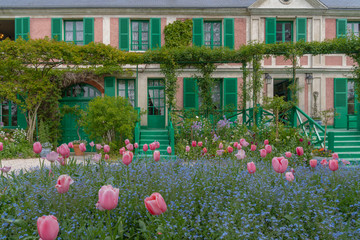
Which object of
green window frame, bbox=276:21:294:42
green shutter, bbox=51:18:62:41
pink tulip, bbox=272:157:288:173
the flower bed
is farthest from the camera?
green window frame, bbox=276:21:294:42

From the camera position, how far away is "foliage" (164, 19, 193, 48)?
35.5ft

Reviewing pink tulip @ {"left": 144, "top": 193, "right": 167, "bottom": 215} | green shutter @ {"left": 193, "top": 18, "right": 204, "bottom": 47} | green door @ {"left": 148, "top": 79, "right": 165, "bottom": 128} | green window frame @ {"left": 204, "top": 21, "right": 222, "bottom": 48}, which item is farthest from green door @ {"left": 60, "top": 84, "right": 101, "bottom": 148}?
pink tulip @ {"left": 144, "top": 193, "right": 167, "bottom": 215}

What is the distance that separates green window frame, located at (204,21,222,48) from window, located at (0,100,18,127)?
8.26 m

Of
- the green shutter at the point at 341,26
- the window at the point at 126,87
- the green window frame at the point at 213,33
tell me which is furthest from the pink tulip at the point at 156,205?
the green shutter at the point at 341,26

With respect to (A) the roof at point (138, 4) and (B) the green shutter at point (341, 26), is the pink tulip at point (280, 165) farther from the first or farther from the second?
(B) the green shutter at point (341, 26)

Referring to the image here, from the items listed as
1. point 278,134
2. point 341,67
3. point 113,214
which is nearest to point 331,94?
point 341,67

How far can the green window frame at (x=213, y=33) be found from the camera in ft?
37.1

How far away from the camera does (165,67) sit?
8.53 meters

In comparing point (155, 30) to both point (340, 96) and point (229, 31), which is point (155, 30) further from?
point (340, 96)

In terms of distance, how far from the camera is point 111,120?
788cm

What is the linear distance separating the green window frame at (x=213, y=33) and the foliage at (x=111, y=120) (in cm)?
492

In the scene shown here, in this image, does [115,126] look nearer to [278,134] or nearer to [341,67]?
[278,134]

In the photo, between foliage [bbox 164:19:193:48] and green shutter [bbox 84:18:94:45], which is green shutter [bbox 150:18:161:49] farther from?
green shutter [bbox 84:18:94:45]

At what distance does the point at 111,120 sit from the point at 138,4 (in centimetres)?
579
